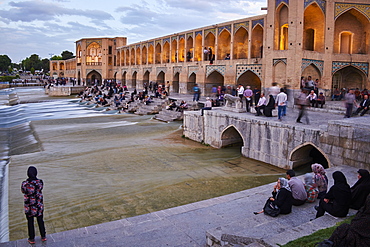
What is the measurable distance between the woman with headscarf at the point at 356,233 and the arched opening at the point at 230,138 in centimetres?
763

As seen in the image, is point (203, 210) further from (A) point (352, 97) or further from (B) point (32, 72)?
(B) point (32, 72)

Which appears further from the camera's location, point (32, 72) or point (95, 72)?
point (32, 72)

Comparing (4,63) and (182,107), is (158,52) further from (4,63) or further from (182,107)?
(4,63)

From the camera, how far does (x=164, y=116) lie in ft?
52.0

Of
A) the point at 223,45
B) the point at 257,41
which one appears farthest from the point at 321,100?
the point at 223,45

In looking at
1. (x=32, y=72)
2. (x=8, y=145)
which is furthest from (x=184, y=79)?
(x=32, y=72)

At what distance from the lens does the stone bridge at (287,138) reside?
6695mm

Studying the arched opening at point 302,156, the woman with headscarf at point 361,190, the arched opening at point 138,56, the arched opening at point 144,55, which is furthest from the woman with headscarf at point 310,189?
the arched opening at point 138,56

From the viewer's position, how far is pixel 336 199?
3859mm

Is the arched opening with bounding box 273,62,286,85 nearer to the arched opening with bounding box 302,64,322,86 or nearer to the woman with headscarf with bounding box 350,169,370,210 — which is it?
the arched opening with bounding box 302,64,322,86

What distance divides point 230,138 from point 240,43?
9.96m

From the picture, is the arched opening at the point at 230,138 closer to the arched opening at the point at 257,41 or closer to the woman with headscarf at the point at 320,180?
the woman with headscarf at the point at 320,180

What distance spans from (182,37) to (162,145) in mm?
15152

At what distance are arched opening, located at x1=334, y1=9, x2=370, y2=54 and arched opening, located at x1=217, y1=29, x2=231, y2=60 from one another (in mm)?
6384
